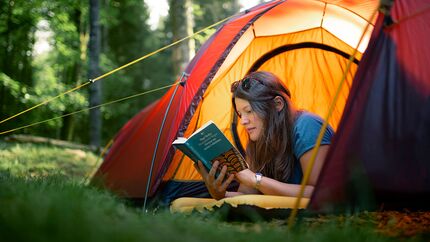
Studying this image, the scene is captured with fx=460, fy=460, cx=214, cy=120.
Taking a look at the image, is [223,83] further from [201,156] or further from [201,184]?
[201,156]

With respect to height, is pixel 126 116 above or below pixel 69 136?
above

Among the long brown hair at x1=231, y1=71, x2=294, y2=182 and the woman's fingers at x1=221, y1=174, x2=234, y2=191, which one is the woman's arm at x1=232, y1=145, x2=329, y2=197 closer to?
the woman's fingers at x1=221, y1=174, x2=234, y2=191

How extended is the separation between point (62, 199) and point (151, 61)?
46.0ft

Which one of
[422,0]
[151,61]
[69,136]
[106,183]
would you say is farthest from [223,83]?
[151,61]

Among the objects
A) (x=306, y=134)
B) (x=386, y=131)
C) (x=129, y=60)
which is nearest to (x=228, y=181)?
(x=306, y=134)

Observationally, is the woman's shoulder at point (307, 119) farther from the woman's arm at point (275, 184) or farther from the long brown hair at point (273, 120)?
the woman's arm at point (275, 184)

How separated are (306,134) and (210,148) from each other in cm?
56

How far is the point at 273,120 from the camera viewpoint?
9.18 ft

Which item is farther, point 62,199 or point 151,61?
point 151,61

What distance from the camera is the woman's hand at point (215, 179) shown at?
267 cm

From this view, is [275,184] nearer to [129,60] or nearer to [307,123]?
[307,123]

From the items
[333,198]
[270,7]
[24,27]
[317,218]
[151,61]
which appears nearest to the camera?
[333,198]

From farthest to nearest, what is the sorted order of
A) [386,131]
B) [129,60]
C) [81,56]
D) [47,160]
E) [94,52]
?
[129,60], [81,56], [94,52], [47,160], [386,131]

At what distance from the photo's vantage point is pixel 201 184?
143 inches
